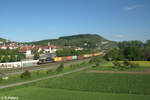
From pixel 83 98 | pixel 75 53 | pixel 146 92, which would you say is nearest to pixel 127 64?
pixel 146 92

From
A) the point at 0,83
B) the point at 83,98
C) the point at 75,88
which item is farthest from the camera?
the point at 0,83

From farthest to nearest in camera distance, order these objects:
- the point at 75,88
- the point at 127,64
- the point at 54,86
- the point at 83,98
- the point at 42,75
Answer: the point at 127,64, the point at 42,75, the point at 54,86, the point at 75,88, the point at 83,98

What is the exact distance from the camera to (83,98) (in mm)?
16250

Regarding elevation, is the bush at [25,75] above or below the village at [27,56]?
below

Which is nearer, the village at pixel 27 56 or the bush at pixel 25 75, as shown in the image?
the bush at pixel 25 75

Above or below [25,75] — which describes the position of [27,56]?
above

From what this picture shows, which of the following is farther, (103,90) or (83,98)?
(103,90)

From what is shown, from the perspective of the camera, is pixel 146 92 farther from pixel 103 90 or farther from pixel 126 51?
pixel 126 51

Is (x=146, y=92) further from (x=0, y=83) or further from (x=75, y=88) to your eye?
(x=0, y=83)

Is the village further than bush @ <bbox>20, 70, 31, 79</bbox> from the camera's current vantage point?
Yes

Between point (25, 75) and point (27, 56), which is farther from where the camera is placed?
point (27, 56)

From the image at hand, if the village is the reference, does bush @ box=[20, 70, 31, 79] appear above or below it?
below

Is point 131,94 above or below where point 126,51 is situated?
below

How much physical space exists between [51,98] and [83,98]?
3.24 m
